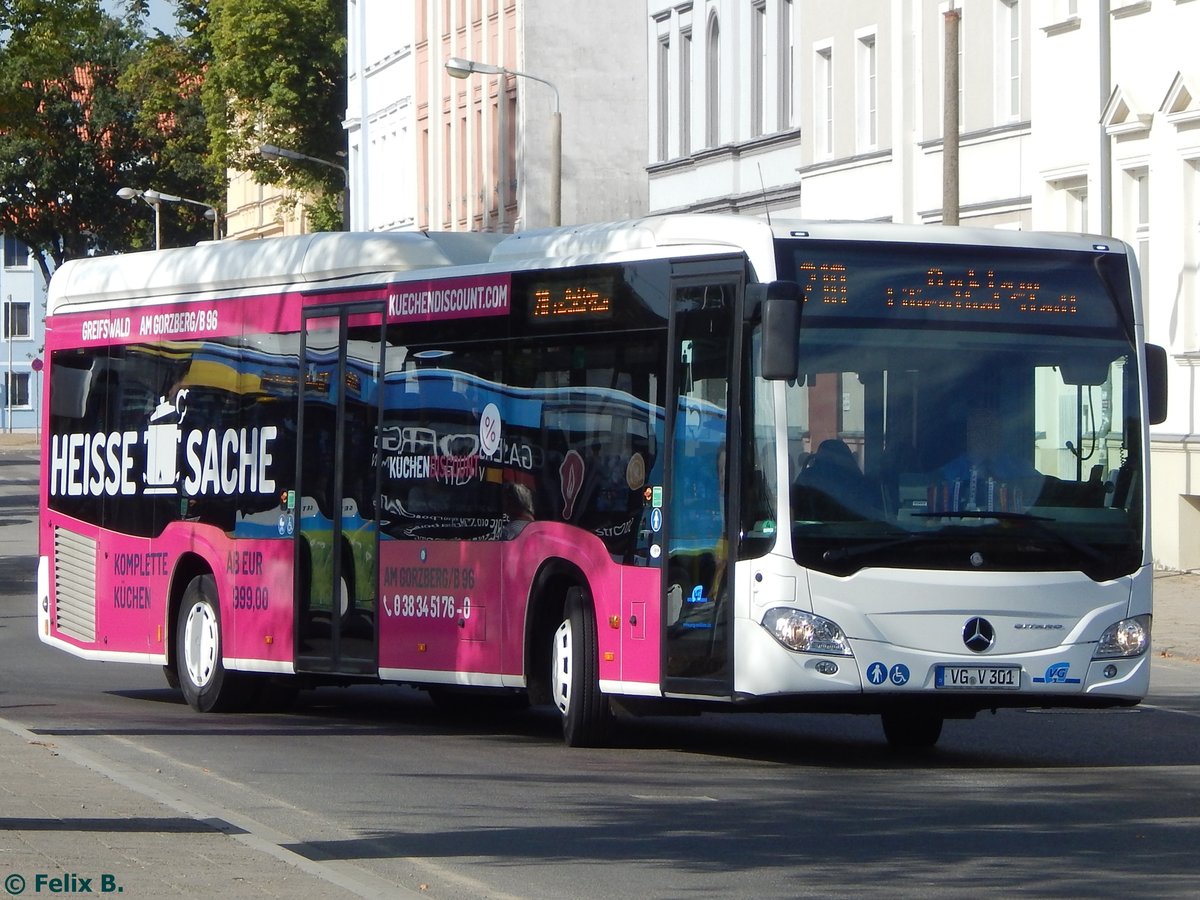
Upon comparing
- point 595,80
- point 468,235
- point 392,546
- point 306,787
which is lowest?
point 306,787

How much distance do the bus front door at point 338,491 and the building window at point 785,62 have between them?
2723 centimetres

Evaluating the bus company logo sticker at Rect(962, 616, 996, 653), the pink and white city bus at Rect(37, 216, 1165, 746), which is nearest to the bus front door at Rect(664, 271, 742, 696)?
the pink and white city bus at Rect(37, 216, 1165, 746)

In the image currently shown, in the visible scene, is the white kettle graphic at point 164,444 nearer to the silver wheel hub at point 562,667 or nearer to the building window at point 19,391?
the silver wheel hub at point 562,667

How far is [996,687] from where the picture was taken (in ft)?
42.9

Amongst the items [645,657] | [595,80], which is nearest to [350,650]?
[645,657]

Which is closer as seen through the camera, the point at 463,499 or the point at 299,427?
the point at 463,499

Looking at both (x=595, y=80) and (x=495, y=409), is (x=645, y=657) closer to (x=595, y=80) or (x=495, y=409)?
(x=495, y=409)

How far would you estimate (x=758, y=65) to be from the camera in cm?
4456

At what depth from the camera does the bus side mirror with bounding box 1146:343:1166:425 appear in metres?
13.7

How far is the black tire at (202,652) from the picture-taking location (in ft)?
57.9

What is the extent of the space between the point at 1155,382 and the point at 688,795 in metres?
3.58

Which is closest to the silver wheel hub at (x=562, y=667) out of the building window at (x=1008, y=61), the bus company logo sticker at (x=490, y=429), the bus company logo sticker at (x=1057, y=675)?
the bus company logo sticker at (x=490, y=429)

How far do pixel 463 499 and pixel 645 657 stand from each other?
2219mm

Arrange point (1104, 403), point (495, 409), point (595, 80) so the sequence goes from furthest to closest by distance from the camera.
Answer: point (595, 80)
point (495, 409)
point (1104, 403)
